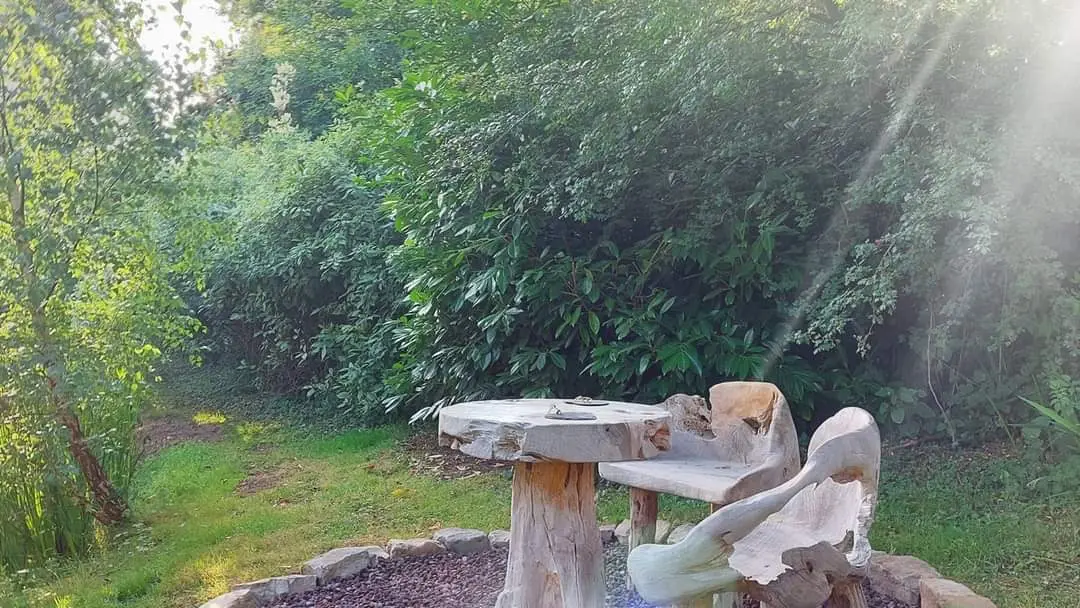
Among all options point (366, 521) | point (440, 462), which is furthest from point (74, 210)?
point (440, 462)

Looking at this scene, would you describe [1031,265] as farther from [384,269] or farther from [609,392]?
[384,269]

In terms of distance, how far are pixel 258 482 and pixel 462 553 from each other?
2.37 metres

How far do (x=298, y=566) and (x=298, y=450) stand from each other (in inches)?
114

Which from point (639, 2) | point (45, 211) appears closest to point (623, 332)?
point (639, 2)

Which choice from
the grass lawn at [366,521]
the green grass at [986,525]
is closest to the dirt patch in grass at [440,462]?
the grass lawn at [366,521]

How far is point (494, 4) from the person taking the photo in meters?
4.96

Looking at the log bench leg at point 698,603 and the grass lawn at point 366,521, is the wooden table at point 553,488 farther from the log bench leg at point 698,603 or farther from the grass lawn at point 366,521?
the grass lawn at point 366,521

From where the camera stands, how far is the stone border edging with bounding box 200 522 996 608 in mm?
2700

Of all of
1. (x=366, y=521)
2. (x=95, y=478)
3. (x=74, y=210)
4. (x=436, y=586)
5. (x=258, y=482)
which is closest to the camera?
(x=436, y=586)

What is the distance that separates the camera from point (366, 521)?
4.23 metres

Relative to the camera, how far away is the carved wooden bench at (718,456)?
104 inches

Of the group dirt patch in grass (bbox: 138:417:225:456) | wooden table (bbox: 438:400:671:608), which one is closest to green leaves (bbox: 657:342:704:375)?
wooden table (bbox: 438:400:671:608)

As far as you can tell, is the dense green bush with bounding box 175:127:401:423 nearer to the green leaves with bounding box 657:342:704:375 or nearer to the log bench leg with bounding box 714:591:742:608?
the green leaves with bounding box 657:342:704:375

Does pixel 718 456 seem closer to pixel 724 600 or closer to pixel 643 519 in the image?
pixel 643 519
